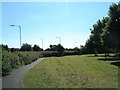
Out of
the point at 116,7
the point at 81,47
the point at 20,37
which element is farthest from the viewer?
the point at 81,47

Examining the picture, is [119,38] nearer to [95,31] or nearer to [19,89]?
[19,89]

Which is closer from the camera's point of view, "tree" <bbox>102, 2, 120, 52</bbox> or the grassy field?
the grassy field

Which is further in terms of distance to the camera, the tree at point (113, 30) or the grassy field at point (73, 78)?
the tree at point (113, 30)

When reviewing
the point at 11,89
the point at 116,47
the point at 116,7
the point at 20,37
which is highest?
the point at 116,7

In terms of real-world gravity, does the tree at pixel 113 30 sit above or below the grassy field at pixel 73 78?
above

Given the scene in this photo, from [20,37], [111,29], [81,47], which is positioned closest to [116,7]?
[111,29]

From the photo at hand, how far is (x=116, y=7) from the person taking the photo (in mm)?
30328

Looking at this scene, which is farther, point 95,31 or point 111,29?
point 95,31

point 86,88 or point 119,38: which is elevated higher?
point 119,38

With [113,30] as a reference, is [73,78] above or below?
below

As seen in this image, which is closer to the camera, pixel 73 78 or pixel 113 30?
pixel 73 78

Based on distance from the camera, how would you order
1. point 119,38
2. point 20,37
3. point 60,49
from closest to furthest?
point 119,38 < point 20,37 < point 60,49

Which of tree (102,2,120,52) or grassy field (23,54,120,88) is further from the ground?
tree (102,2,120,52)

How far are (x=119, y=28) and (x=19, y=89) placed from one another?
70.9ft
